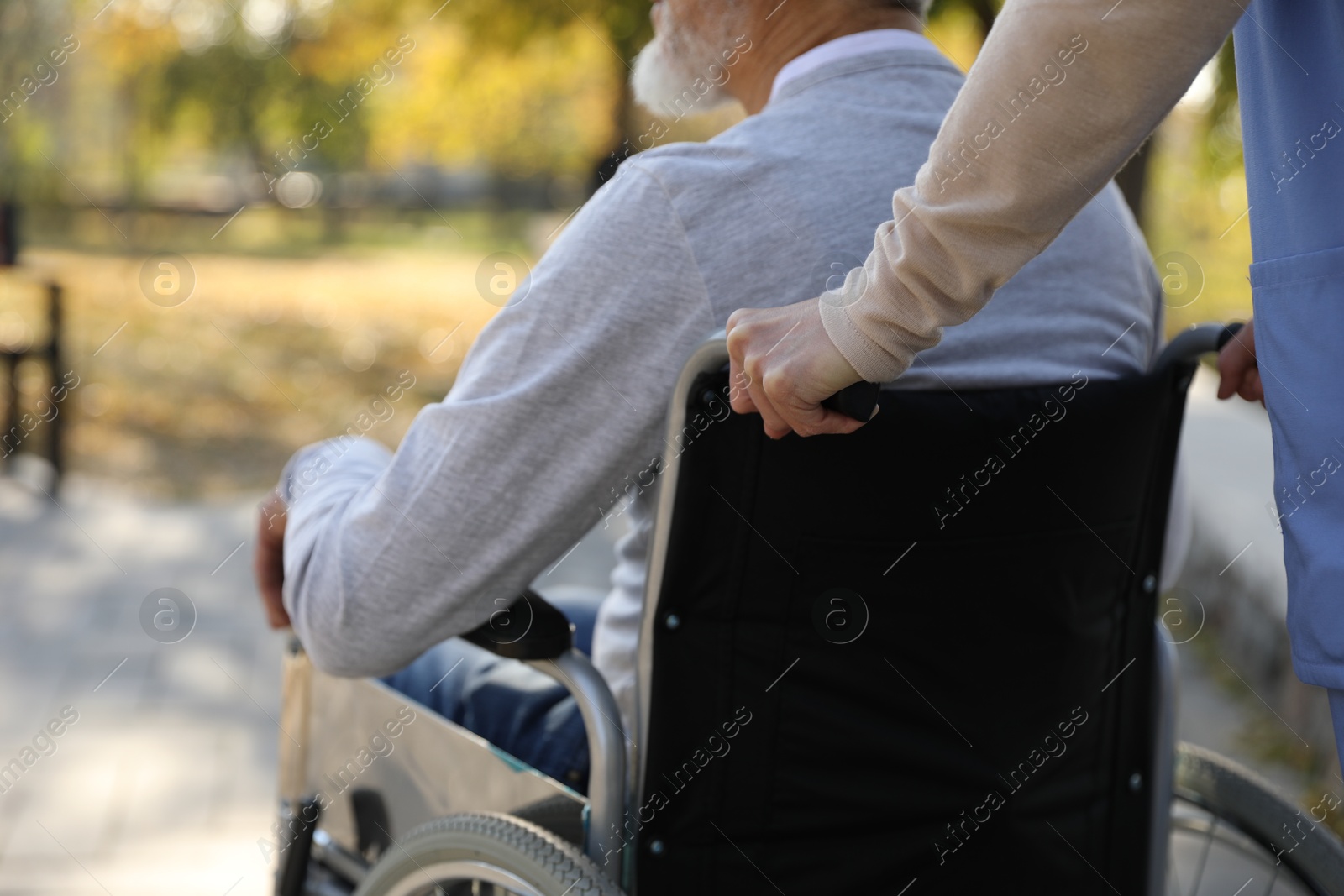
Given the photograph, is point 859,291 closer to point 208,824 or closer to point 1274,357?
point 1274,357

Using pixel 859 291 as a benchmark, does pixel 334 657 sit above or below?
above

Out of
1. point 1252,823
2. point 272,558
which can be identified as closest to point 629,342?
point 272,558

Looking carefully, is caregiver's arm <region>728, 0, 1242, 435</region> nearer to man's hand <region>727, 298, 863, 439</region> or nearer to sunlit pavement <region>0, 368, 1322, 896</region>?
man's hand <region>727, 298, 863, 439</region>

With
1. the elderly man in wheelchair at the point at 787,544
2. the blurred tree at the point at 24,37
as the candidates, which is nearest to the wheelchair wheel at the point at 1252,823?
Result: the elderly man in wheelchair at the point at 787,544

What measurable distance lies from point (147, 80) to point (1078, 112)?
64.5ft

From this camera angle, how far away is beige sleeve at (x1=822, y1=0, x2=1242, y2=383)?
2.73 feet

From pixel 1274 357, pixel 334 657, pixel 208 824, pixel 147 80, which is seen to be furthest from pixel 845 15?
pixel 147 80

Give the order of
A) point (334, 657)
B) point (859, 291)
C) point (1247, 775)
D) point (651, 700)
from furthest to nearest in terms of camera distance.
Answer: point (1247, 775) → point (334, 657) → point (651, 700) → point (859, 291)

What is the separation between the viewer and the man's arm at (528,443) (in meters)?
1.22

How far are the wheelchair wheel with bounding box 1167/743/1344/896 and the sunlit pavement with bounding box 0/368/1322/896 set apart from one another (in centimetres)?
151

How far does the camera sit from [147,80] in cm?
1834

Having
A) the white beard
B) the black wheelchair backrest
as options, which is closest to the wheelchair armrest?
the black wheelchair backrest

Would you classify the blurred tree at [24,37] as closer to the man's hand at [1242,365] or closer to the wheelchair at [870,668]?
the wheelchair at [870,668]

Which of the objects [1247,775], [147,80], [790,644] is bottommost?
[1247,775]
